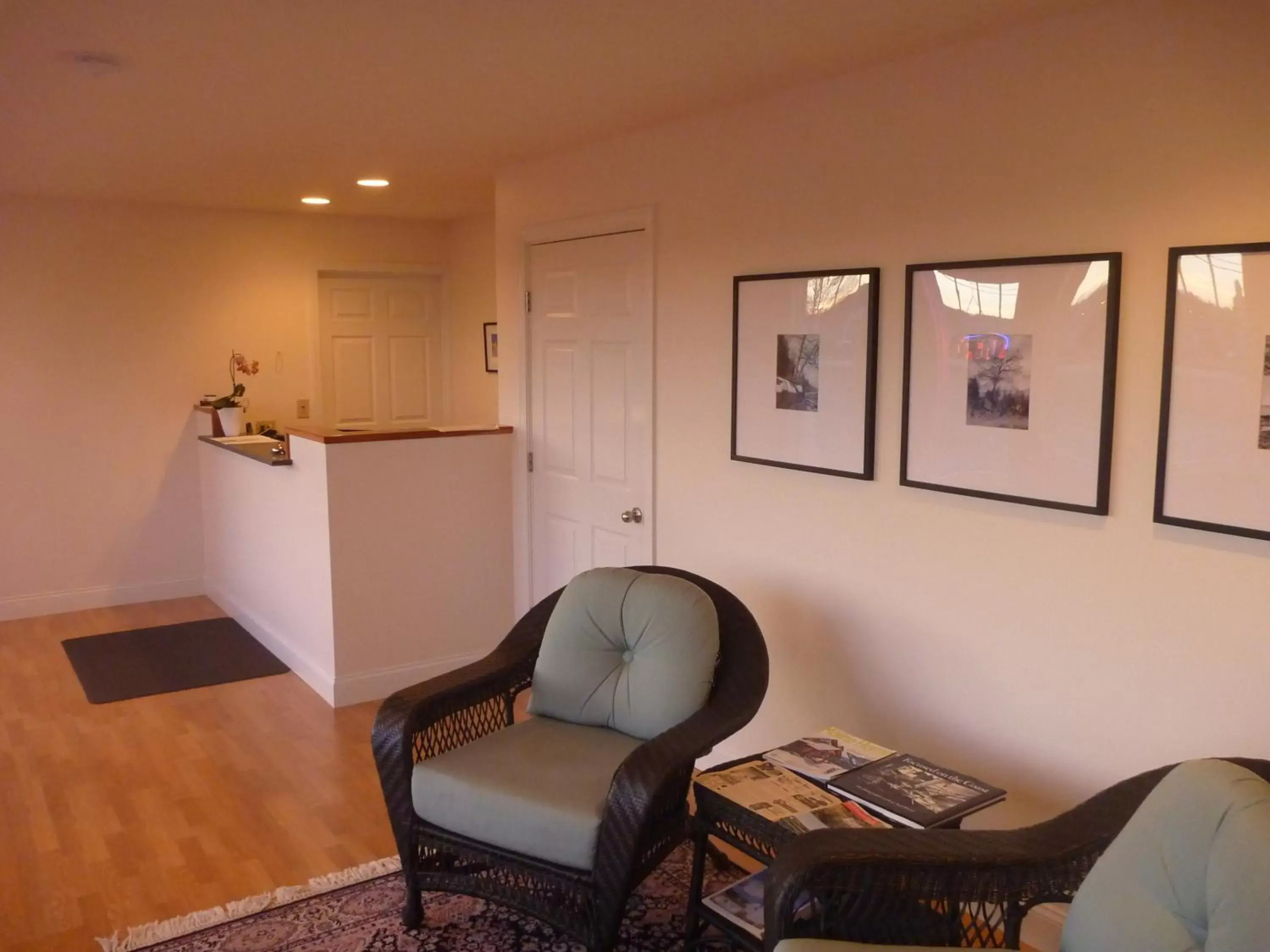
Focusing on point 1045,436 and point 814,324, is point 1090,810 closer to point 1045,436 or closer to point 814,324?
point 1045,436

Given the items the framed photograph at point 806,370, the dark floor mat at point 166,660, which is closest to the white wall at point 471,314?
the dark floor mat at point 166,660

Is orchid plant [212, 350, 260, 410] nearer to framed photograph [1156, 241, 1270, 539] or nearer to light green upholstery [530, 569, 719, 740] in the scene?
light green upholstery [530, 569, 719, 740]

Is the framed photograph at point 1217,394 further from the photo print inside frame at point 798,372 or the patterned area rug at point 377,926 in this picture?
the patterned area rug at point 377,926

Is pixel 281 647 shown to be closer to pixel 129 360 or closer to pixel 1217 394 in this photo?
pixel 129 360

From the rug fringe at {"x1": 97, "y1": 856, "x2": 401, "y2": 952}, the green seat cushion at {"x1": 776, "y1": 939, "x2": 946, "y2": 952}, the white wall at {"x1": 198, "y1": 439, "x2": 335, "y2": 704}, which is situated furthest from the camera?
the white wall at {"x1": 198, "y1": 439, "x2": 335, "y2": 704}

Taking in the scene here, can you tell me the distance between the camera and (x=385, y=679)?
4.33 metres

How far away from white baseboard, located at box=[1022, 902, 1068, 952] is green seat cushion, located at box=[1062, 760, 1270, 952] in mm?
824

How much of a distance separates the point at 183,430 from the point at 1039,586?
4866mm

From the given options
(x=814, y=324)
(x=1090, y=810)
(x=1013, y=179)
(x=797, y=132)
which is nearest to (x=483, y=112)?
(x=797, y=132)

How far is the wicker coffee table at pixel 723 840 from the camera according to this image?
2.19 m

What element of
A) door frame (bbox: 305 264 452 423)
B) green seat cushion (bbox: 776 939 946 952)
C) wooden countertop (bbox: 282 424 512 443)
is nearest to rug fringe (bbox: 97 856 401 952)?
green seat cushion (bbox: 776 939 946 952)

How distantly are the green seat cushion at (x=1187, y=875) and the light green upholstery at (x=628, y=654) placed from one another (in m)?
1.14

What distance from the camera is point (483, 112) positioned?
3324 millimetres

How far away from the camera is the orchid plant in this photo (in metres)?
5.60
